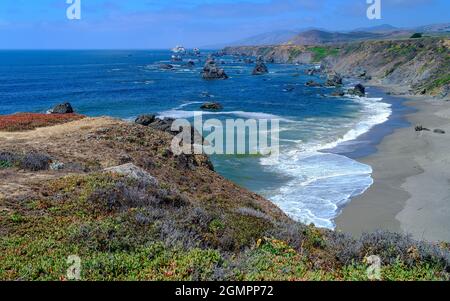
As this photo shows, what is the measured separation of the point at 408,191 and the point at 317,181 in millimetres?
4935

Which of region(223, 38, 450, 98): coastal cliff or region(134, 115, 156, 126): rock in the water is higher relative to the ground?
region(223, 38, 450, 98): coastal cliff

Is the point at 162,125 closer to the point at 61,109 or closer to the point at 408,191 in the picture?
the point at 61,109

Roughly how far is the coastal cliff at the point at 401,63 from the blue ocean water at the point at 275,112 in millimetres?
12777

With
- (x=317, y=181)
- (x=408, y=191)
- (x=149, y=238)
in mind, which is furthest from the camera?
(x=317, y=181)

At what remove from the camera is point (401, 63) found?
307ft

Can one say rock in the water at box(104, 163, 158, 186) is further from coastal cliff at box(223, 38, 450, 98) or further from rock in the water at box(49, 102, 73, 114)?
coastal cliff at box(223, 38, 450, 98)

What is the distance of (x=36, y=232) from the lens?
845 centimetres

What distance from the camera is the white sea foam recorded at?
2045 centimetres

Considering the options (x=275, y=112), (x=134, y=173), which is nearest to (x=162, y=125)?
→ (x=134, y=173)

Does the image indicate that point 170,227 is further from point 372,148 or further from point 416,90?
point 416,90

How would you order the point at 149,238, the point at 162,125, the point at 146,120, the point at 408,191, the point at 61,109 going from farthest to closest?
the point at 61,109
the point at 146,120
the point at 162,125
the point at 408,191
the point at 149,238

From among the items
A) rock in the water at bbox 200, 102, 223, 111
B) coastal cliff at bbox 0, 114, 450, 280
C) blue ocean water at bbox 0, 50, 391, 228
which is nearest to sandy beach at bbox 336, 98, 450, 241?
blue ocean water at bbox 0, 50, 391, 228

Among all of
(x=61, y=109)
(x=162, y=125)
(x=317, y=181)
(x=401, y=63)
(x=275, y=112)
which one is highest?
(x=401, y=63)

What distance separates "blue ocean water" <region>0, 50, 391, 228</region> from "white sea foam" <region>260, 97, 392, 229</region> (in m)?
0.05
